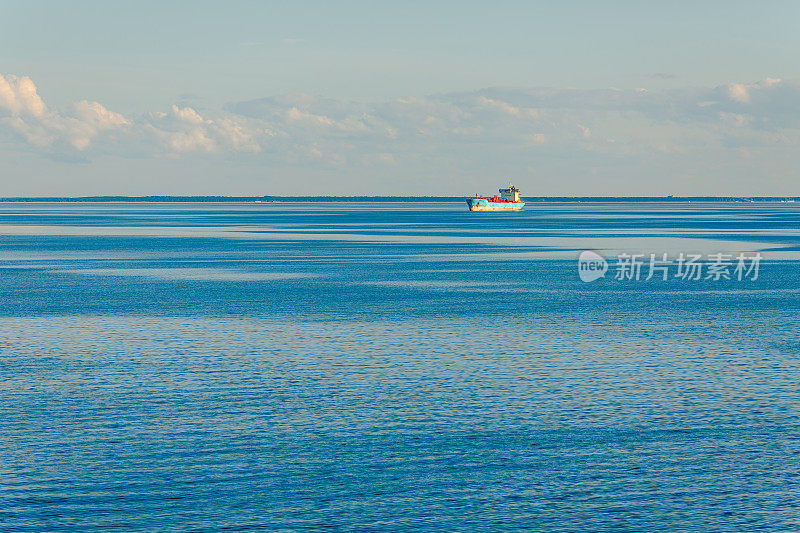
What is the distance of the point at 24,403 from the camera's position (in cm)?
2303

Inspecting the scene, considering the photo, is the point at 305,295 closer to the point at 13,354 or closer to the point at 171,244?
the point at 13,354

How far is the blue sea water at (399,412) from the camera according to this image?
15.3 meters

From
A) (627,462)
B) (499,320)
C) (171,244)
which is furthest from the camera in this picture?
(171,244)

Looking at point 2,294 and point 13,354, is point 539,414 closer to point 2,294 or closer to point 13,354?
point 13,354

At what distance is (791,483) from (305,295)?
33.9 meters

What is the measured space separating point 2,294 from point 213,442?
34597 millimetres

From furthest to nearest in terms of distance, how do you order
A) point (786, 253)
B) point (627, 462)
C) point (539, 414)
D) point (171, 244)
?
point (171, 244) < point (786, 253) < point (539, 414) < point (627, 462)

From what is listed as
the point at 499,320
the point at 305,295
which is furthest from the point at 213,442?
the point at 305,295

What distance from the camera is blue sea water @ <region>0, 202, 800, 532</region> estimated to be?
15.3 m

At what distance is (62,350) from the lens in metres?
31.0

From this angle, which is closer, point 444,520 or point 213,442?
point 444,520

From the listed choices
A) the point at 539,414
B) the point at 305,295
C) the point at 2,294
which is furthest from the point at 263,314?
the point at 539,414

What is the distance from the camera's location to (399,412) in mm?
21875

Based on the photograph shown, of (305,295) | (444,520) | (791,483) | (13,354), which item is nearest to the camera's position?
(444,520)
